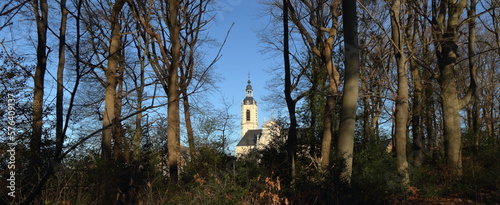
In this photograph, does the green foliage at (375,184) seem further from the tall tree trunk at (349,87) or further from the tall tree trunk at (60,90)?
the tall tree trunk at (60,90)

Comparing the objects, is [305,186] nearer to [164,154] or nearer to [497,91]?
[164,154]

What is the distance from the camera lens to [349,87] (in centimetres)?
844

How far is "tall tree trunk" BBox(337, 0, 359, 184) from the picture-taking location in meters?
8.27

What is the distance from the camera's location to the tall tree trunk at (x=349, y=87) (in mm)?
8266

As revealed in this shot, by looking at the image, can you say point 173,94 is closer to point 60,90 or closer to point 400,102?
point 60,90

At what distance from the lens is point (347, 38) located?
8.48 m

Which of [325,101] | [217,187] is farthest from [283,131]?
[217,187]

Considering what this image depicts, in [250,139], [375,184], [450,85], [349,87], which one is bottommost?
[375,184]

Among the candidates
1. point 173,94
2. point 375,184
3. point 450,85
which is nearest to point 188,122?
point 173,94

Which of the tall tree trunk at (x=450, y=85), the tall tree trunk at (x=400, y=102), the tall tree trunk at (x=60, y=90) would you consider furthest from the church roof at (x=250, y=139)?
the tall tree trunk at (x=60, y=90)

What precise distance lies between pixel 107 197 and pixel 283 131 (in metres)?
10.1

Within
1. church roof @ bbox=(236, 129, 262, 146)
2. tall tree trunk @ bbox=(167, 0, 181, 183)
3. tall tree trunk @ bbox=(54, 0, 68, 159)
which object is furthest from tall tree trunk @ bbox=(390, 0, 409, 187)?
tall tree trunk @ bbox=(54, 0, 68, 159)

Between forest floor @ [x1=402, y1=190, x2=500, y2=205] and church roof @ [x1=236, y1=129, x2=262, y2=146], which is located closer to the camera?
forest floor @ [x1=402, y1=190, x2=500, y2=205]

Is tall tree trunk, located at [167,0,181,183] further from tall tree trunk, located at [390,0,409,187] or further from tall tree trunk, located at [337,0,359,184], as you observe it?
tall tree trunk, located at [390,0,409,187]
